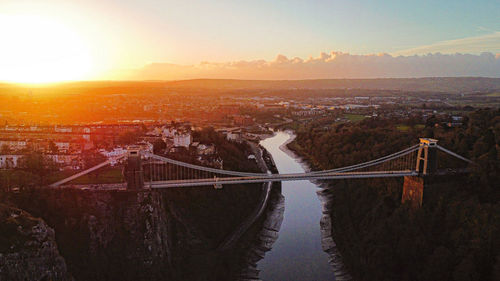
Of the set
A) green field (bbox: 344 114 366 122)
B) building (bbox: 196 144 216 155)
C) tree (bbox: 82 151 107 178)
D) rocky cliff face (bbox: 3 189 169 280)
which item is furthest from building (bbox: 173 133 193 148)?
green field (bbox: 344 114 366 122)

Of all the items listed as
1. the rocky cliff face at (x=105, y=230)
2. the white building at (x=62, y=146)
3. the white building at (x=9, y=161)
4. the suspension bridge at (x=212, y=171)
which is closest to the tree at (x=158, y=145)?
the suspension bridge at (x=212, y=171)

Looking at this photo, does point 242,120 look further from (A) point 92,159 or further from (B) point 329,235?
(A) point 92,159

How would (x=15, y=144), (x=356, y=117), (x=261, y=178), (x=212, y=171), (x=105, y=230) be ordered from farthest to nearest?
(x=356, y=117), (x=15, y=144), (x=212, y=171), (x=261, y=178), (x=105, y=230)

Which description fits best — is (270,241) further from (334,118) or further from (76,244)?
(334,118)

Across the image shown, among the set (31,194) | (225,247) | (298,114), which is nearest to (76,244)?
(31,194)

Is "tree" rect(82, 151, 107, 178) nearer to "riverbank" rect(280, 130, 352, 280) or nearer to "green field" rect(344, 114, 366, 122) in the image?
"riverbank" rect(280, 130, 352, 280)

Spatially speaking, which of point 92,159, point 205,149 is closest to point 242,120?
point 205,149
